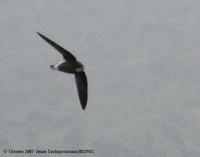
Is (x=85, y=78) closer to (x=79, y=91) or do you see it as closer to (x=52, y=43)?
(x=79, y=91)

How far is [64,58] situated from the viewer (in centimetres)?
1005

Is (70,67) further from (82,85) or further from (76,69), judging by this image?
(82,85)

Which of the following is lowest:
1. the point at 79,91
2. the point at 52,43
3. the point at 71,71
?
the point at 79,91

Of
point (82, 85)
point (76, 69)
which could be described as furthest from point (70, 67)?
point (82, 85)

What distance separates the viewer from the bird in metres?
9.85

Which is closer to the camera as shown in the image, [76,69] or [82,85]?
[76,69]

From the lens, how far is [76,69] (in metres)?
9.98

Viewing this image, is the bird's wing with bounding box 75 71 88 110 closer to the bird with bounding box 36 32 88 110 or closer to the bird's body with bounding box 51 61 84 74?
the bird with bounding box 36 32 88 110

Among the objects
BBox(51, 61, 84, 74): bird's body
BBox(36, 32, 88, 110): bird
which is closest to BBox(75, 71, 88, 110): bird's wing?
BBox(36, 32, 88, 110): bird

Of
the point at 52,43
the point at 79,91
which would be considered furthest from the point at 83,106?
the point at 52,43

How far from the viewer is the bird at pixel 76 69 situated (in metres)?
9.85

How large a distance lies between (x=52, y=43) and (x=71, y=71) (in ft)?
4.12

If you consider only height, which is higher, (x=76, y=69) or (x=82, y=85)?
(x=76, y=69)

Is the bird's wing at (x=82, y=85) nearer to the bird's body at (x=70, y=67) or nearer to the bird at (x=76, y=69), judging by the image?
the bird at (x=76, y=69)
